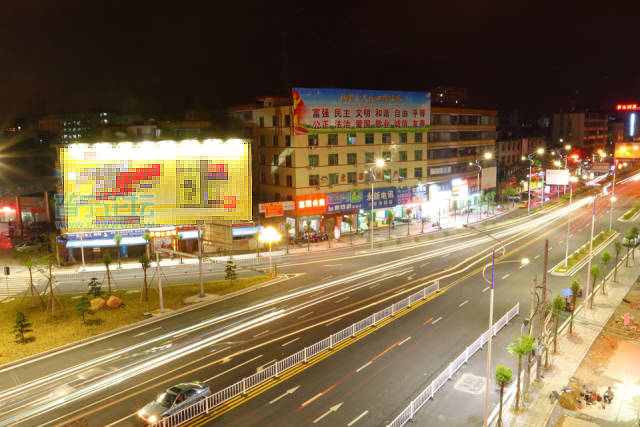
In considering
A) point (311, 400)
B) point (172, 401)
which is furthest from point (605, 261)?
point (172, 401)

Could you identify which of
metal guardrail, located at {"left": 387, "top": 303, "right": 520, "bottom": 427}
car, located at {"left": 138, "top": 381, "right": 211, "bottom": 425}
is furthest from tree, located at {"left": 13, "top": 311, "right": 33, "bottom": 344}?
metal guardrail, located at {"left": 387, "top": 303, "right": 520, "bottom": 427}

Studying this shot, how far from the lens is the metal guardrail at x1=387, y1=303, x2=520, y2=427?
68.5 ft

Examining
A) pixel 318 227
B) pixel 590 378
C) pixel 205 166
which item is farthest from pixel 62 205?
pixel 590 378

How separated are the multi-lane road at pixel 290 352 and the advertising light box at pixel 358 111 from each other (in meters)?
23.0

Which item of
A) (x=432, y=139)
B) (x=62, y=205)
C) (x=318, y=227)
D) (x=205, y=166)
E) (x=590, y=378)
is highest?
(x=432, y=139)

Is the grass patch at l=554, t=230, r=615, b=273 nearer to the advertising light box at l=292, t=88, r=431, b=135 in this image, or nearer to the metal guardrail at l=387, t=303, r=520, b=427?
the metal guardrail at l=387, t=303, r=520, b=427

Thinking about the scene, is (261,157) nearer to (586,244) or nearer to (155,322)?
(155,322)

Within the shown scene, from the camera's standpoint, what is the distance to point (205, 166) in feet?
165

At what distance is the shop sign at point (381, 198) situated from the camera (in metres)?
67.4

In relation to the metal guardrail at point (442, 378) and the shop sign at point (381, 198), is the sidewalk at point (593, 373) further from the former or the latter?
the shop sign at point (381, 198)

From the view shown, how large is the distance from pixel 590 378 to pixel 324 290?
21.8 m

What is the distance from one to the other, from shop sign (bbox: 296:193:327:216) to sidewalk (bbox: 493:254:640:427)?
116ft

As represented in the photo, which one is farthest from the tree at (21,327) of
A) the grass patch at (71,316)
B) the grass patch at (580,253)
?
the grass patch at (580,253)

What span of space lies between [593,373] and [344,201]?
1671 inches
